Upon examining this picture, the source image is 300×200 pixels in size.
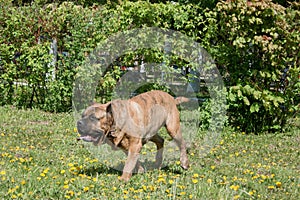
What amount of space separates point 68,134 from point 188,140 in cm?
235

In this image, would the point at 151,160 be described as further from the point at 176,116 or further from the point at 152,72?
the point at 152,72

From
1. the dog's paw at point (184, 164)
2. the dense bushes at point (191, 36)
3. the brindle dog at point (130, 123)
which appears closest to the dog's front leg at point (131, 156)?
the brindle dog at point (130, 123)

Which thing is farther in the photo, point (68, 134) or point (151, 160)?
point (68, 134)

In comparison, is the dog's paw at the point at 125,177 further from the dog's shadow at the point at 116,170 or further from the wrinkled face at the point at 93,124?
the wrinkled face at the point at 93,124

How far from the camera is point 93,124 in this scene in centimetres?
466

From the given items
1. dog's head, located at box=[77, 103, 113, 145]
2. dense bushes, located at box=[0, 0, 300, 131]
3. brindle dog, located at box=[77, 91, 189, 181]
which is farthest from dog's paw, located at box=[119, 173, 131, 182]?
dense bushes, located at box=[0, 0, 300, 131]

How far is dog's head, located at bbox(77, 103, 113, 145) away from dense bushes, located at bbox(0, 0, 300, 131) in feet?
15.4

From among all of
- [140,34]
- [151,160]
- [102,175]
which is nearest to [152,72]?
[140,34]

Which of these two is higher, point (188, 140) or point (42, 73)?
point (42, 73)

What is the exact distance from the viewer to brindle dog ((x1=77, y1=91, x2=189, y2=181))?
468 cm

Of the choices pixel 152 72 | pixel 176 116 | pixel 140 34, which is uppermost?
pixel 140 34

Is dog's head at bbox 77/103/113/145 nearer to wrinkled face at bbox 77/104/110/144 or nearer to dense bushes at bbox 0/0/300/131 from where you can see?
wrinkled face at bbox 77/104/110/144

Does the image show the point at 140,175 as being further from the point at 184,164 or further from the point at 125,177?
the point at 184,164

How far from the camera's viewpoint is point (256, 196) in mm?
4820
